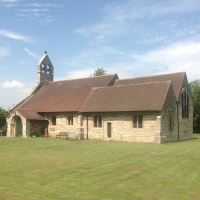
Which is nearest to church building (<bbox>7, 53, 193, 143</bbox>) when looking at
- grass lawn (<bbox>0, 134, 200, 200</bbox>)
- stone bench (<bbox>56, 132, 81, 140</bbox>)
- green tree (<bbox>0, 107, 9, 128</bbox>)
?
stone bench (<bbox>56, 132, 81, 140</bbox>)

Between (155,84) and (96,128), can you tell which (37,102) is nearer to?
(96,128)

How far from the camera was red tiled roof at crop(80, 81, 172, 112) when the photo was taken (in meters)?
25.1

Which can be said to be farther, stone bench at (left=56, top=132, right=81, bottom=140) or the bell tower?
the bell tower

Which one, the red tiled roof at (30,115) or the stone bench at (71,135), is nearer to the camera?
the stone bench at (71,135)

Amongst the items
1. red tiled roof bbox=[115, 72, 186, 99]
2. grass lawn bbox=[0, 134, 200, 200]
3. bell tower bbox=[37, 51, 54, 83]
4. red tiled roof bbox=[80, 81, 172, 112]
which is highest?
bell tower bbox=[37, 51, 54, 83]

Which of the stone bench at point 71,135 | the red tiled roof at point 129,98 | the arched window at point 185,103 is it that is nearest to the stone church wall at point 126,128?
the red tiled roof at point 129,98

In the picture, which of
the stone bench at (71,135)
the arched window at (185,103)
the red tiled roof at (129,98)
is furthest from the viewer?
the arched window at (185,103)

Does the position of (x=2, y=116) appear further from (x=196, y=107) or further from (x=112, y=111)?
(x=196, y=107)

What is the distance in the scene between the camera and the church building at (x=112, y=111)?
2520cm

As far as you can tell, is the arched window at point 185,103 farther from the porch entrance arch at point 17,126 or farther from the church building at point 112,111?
the porch entrance arch at point 17,126

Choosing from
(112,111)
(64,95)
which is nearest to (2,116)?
(64,95)

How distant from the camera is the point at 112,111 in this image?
87.2 ft

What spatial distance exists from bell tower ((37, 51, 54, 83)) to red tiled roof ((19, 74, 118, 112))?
2.20 metres

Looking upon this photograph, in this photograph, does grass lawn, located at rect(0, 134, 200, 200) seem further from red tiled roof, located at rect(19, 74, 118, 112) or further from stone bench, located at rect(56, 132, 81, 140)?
red tiled roof, located at rect(19, 74, 118, 112)
